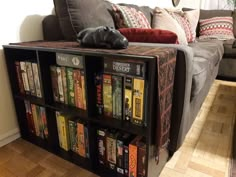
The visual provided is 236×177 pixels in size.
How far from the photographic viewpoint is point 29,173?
3.19 feet

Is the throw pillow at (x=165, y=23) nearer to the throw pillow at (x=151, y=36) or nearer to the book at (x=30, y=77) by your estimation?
the throw pillow at (x=151, y=36)

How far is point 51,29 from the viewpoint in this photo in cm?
124

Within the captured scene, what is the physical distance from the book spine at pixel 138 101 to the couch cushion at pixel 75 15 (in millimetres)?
578

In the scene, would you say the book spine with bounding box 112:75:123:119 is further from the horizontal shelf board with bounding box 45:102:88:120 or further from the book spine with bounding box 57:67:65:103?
the book spine with bounding box 57:67:65:103

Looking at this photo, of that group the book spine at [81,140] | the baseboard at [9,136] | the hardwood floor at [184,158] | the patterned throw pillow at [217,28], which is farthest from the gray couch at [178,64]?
the patterned throw pillow at [217,28]

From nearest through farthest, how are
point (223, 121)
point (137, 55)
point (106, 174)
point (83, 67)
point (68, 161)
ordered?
1. point (137, 55)
2. point (83, 67)
3. point (106, 174)
4. point (68, 161)
5. point (223, 121)

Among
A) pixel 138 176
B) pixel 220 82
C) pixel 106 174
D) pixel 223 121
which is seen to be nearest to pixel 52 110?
pixel 106 174

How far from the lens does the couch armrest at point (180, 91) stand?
869mm

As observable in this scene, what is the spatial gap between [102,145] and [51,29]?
2.57ft

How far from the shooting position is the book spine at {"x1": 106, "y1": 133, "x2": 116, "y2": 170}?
2.92ft

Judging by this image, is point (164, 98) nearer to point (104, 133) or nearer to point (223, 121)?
point (104, 133)

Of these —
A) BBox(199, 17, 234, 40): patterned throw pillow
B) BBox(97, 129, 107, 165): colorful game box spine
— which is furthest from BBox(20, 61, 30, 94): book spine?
BBox(199, 17, 234, 40): patterned throw pillow

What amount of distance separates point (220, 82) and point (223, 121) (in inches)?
42.4

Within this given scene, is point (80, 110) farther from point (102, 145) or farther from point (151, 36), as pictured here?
point (151, 36)
